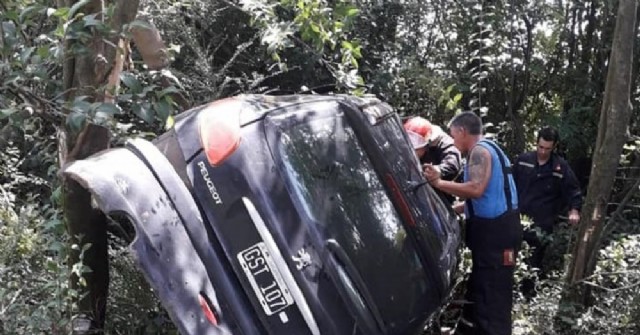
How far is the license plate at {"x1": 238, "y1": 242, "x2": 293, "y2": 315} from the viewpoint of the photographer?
2715mm

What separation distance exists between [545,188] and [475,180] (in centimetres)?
244

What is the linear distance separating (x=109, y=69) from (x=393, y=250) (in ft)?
5.23

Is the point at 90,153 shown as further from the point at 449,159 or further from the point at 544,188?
the point at 544,188

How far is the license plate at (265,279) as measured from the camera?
8.91 feet

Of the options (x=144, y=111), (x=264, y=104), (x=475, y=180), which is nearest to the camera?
(x=144, y=111)

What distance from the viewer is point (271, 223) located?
9.24 feet

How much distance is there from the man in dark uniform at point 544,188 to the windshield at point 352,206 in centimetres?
380

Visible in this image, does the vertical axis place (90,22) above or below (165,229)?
above

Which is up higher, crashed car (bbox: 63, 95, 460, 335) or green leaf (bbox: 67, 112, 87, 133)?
green leaf (bbox: 67, 112, 87, 133)

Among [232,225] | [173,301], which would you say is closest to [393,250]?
[232,225]

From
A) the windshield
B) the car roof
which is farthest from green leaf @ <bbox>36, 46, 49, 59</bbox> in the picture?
the windshield

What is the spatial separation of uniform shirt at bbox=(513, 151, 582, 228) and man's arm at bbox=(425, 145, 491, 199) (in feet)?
7.67

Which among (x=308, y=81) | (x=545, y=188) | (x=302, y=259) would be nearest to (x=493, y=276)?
(x=302, y=259)

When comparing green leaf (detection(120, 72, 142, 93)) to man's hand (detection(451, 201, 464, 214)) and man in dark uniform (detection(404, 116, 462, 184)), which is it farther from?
man's hand (detection(451, 201, 464, 214))
